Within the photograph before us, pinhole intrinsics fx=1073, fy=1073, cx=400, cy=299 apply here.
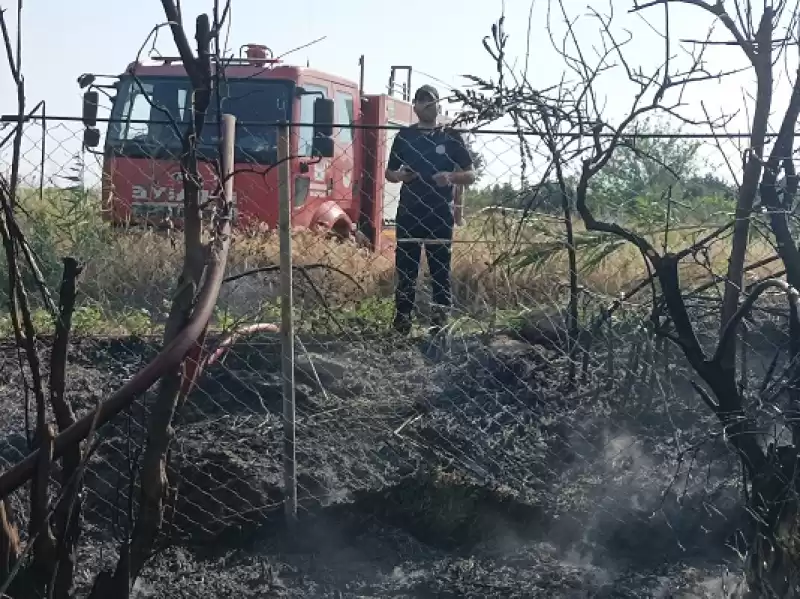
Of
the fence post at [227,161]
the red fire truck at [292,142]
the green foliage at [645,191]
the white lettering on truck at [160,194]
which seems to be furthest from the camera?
the red fire truck at [292,142]

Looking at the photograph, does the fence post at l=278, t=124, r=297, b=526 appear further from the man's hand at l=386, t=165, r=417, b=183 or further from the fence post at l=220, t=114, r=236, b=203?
the man's hand at l=386, t=165, r=417, b=183

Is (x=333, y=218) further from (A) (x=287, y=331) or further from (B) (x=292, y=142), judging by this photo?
(A) (x=287, y=331)

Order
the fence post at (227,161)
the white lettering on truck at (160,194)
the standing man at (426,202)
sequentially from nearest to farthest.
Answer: the fence post at (227,161), the white lettering on truck at (160,194), the standing man at (426,202)

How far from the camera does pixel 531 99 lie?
315 centimetres

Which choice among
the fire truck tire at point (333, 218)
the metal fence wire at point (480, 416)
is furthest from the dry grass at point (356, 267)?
the fire truck tire at point (333, 218)

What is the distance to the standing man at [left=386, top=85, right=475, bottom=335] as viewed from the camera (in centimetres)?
532

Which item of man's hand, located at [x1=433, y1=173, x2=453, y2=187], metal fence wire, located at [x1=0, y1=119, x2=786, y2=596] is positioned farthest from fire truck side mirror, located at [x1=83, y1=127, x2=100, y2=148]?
man's hand, located at [x1=433, y1=173, x2=453, y2=187]

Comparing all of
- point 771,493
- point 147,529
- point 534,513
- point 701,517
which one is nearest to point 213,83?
point 147,529

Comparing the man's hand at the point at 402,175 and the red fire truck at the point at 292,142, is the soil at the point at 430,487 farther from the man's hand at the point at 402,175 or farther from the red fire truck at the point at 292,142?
the red fire truck at the point at 292,142

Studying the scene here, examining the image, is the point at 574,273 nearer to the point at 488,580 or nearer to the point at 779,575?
the point at 488,580

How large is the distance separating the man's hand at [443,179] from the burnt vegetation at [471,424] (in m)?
0.77

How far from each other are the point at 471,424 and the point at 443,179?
140cm

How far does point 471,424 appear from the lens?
179 inches

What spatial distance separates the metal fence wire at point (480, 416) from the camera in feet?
12.5
